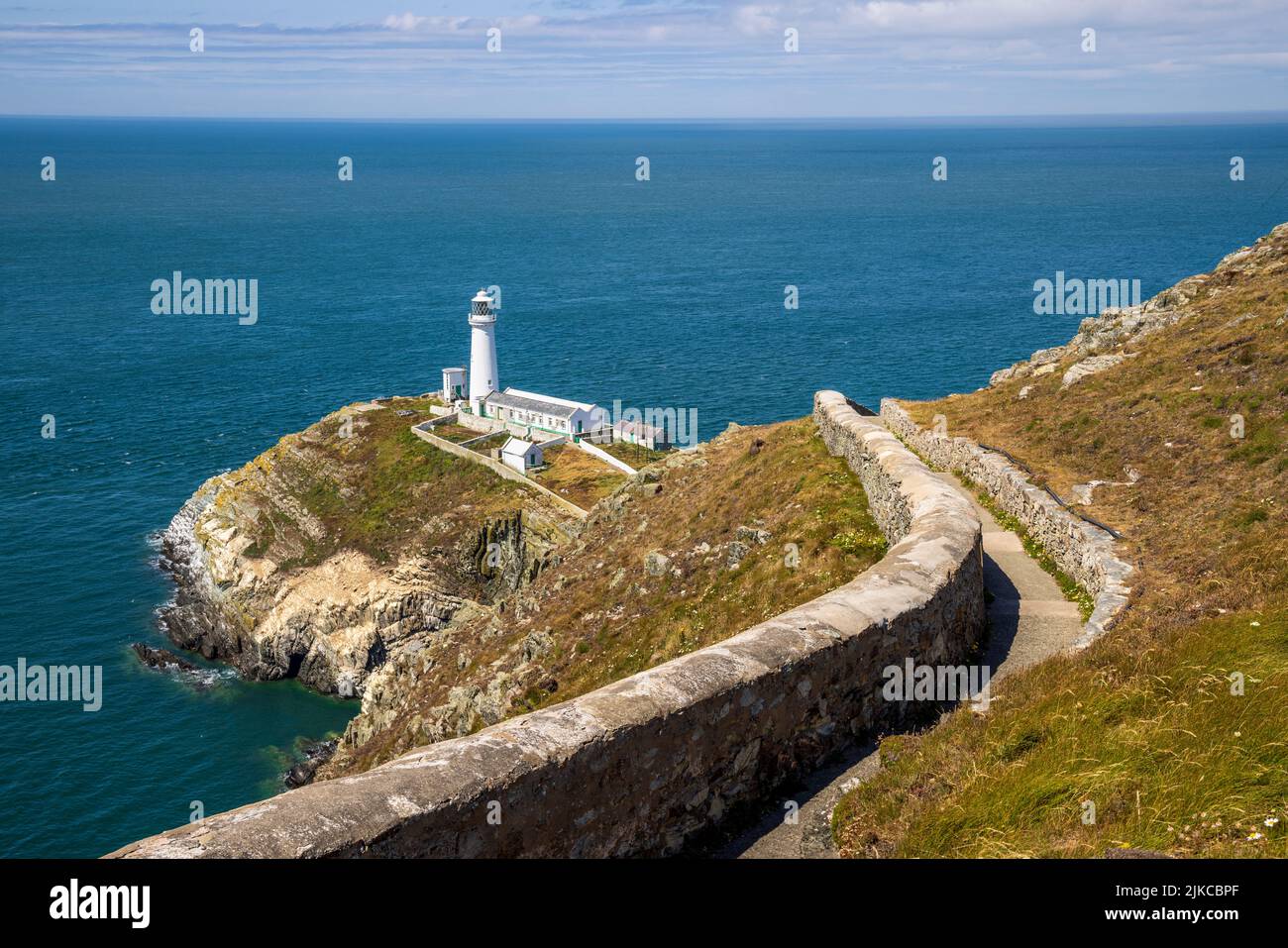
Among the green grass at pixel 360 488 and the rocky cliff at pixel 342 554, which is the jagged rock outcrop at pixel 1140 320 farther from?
the green grass at pixel 360 488

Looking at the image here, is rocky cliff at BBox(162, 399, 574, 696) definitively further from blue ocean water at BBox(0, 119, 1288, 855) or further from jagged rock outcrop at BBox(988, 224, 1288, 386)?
jagged rock outcrop at BBox(988, 224, 1288, 386)

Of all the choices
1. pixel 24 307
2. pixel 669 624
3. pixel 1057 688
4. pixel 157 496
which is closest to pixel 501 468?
pixel 157 496

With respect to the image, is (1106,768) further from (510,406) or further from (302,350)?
(302,350)

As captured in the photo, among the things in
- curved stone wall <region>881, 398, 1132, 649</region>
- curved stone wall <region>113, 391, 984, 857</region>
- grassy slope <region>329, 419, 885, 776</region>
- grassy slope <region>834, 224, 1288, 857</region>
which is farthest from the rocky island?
curved stone wall <region>113, 391, 984, 857</region>

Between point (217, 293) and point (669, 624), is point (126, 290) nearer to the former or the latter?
point (217, 293)

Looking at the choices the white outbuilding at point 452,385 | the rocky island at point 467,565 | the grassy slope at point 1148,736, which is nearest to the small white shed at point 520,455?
the rocky island at point 467,565
